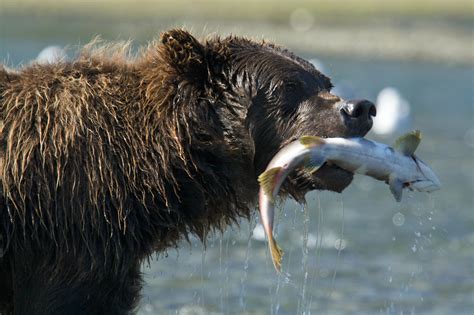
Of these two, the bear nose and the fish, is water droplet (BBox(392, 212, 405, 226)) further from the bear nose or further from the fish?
the bear nose

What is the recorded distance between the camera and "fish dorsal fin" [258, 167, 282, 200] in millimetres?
5793

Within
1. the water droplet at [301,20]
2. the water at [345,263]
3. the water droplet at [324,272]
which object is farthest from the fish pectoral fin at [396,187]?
the water droplet at [301,20]

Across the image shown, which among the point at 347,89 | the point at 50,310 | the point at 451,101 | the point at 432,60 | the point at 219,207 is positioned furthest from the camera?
the point at 432,60

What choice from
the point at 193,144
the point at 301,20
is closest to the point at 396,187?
the point at 193,144

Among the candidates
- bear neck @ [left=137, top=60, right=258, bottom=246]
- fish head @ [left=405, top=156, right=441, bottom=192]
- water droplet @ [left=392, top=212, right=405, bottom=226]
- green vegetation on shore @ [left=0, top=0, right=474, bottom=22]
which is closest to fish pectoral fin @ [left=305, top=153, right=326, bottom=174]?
bear neck @ [left=137, top=60, right=258, bottom=246]

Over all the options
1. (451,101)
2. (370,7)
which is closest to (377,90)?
(451,101)

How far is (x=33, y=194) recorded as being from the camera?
583 cm

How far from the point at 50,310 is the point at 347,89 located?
11.8 m

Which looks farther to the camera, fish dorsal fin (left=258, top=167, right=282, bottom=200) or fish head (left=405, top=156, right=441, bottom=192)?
fish head (left=405, top=156, right=441, bottom=192)

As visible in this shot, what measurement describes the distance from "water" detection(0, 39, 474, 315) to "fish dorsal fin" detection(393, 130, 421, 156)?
953 mm

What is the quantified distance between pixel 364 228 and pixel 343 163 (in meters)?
5.87

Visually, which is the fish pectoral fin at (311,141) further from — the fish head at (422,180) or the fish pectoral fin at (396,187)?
the fish head at (422,180)

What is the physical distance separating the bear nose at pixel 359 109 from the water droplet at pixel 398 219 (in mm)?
6107

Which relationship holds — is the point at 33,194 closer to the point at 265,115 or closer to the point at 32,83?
the point at 32,83
